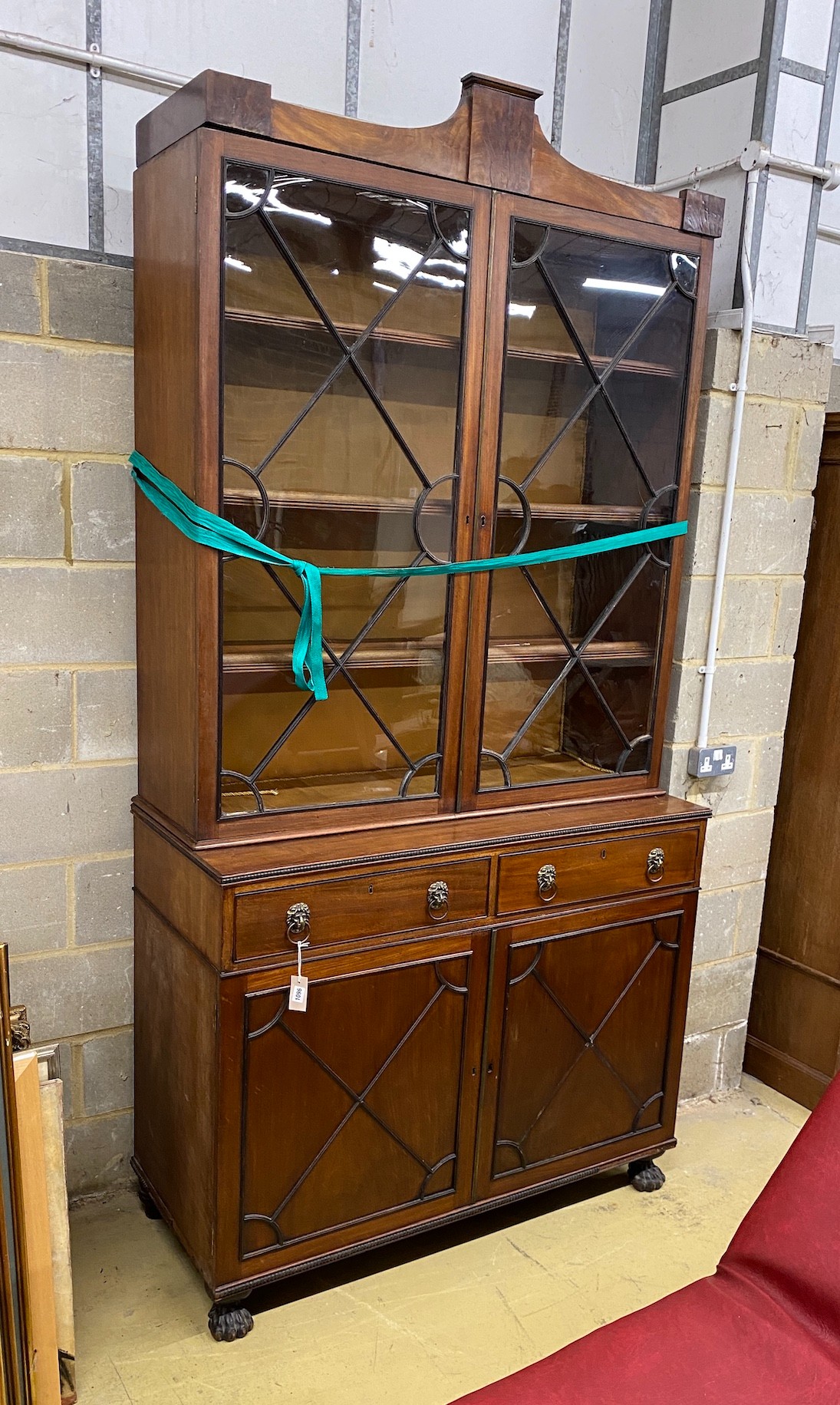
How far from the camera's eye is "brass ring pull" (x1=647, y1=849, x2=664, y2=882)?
2.38 meters

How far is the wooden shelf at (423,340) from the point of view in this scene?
1.87 meters

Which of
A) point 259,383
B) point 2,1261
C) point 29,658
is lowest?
point 2,1261

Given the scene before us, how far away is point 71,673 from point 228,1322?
4.22 ft

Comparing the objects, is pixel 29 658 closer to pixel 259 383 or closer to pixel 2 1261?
pixel 259 383

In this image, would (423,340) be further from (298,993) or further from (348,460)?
(298,993)

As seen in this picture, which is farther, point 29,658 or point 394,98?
point 394,98

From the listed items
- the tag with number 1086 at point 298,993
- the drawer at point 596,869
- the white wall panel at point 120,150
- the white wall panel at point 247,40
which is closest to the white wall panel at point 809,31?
the white wall panel at point 247,40

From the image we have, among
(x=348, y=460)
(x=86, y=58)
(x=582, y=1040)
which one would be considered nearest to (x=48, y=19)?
(x=86, y=58)

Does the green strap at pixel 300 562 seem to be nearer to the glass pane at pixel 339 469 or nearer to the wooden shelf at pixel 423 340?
the glass pane at pixel 339 469

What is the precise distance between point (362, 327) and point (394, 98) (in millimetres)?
730

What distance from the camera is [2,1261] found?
1672 mm

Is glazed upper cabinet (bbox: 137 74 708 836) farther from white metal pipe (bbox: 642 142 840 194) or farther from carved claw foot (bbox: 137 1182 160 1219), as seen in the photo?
carved claw foot (bbox: 137 1182 160 1219)

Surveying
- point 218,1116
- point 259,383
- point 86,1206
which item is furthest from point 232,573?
point 86,1206

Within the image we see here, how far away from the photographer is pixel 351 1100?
2.08 meters
